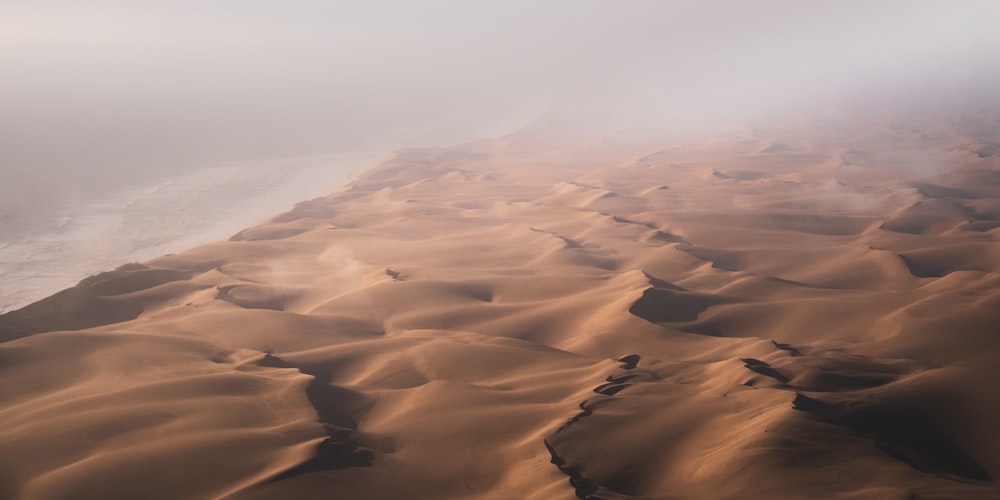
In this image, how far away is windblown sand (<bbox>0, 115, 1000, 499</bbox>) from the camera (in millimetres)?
6957

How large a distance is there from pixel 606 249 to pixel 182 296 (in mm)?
7920

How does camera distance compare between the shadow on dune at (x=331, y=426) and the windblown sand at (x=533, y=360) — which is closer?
the windblown sand at (x=533, y=360)

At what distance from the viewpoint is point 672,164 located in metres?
29.6

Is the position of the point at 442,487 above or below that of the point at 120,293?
below

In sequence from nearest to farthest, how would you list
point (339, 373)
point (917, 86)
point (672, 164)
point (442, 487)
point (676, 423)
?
point (442, 487) → point (676, 423) → point (339, 373) → point (672, 164) → point (917, 86)

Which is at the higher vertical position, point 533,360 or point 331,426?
point 331,426

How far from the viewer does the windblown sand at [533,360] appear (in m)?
6.96

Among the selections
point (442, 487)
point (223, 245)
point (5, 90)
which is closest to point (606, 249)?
point (223, 245)

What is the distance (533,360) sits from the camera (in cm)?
1031

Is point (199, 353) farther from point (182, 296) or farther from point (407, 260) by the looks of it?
point (407, 260)

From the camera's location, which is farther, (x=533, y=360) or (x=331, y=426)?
(x=533, y=360)

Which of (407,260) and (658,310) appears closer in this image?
(658,310)

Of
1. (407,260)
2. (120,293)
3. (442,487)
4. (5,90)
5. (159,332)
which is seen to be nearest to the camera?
(442,487)

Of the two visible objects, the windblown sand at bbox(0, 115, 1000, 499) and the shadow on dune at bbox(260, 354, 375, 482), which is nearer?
the windblown sand at bbox(0, 115, 1000, 499)
